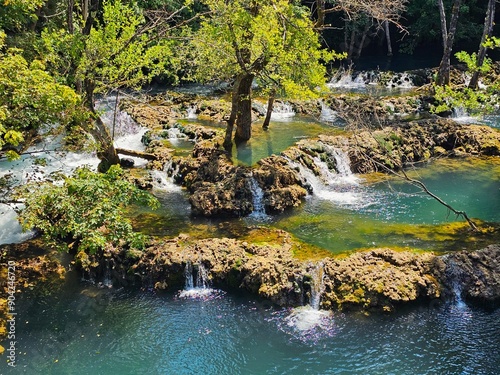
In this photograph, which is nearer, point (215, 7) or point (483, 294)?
point (483, 294)

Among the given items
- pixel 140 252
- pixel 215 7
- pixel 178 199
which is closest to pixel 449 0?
pixel 215 7

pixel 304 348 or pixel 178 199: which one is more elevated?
pixel 178 199

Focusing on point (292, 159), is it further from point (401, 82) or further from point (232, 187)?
point (401, 82)

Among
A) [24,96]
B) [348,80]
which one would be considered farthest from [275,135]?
[348,80]

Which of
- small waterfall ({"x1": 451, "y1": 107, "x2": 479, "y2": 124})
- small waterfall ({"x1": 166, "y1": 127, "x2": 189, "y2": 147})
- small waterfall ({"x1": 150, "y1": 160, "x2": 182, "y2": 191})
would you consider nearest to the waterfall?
small waterfall ({"x1": 150, "y1": 160, "x2": 182, "y2": 191})

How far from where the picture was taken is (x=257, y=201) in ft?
52.2

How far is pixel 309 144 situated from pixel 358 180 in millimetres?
2676

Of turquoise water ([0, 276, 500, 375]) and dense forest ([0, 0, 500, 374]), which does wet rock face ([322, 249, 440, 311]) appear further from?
turquoise water ([0, 276, 500, 375])

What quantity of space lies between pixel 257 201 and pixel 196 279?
4.43 metres

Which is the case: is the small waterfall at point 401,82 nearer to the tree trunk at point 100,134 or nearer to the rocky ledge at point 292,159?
the rocky ledge at point 292,159

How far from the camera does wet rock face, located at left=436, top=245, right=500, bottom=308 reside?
11.1 metres

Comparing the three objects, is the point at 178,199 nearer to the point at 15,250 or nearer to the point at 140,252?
the point at 140,252

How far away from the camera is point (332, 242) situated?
13.5 metres

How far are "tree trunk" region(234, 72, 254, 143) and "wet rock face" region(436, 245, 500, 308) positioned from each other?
940 cm
